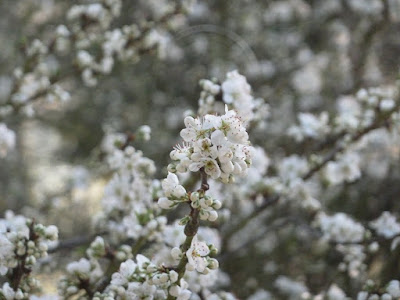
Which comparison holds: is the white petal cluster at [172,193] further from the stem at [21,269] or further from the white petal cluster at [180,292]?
the stem at [21,269]

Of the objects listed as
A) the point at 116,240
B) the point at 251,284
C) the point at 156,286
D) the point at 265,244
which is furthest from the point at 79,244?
the point at 265,244

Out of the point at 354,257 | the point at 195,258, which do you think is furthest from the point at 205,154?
the point at 354,257

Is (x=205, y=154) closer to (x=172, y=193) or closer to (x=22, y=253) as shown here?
(x=172, y=193)

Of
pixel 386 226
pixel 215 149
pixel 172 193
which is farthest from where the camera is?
pixel 386 226

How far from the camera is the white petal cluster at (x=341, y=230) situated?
2.71 metres

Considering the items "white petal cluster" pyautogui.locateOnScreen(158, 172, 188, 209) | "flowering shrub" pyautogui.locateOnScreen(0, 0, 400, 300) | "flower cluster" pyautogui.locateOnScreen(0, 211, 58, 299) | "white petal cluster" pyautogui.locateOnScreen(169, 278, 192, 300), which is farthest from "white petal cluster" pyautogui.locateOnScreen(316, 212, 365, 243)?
"flower cluster" pyautogui.locateOnScreen(0, 211, 58, 299)

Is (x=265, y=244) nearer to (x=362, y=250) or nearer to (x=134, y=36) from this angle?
(x=362, y=250)

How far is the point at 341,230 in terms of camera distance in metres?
2.75

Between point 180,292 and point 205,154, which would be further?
point 180,292

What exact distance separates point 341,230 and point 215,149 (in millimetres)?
1544

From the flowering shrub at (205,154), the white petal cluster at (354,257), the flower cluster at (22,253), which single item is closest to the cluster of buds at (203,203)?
the flowering shrub at (205,154)

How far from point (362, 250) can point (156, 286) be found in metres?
1.38

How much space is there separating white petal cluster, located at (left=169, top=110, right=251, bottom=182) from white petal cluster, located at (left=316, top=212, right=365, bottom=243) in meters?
1.39

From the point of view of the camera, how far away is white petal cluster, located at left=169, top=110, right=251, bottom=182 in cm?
143
